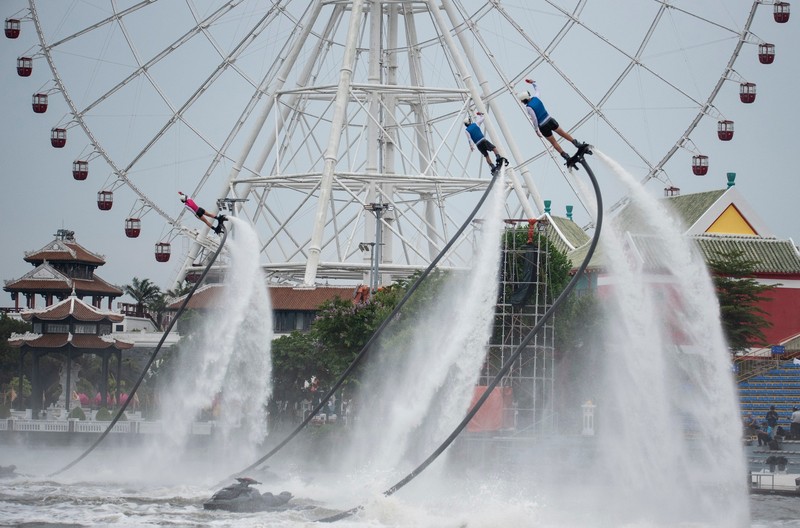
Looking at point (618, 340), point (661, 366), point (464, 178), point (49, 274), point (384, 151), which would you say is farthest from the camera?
point (49, 274)

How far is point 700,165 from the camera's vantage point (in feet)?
228

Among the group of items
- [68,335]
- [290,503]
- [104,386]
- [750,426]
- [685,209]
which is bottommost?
[290,503]

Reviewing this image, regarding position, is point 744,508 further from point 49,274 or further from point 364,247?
point 49,274

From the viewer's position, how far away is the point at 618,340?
42.5 m

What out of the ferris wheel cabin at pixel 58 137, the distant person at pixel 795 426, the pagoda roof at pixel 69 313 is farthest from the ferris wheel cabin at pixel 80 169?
the distant person at pixel 795 426

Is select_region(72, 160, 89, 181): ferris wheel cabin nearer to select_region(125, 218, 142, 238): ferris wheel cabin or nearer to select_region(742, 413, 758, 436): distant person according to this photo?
select_region(125, 218, 142, 238): ferris wheel cabin

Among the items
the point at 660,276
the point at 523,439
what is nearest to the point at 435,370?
the point at 523,439

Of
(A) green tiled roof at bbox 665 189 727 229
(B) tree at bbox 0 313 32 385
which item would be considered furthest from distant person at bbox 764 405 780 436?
(B) tree at bbox 0 313 32 385

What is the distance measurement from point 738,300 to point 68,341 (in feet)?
116

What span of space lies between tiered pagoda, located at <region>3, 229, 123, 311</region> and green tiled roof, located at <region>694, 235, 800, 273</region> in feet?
151

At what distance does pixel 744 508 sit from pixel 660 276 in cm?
2666

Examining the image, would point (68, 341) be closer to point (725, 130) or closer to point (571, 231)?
point (571, 231)

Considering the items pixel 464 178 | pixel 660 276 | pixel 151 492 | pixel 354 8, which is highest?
pixel 354 8

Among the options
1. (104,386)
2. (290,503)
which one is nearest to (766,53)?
(104,386)
